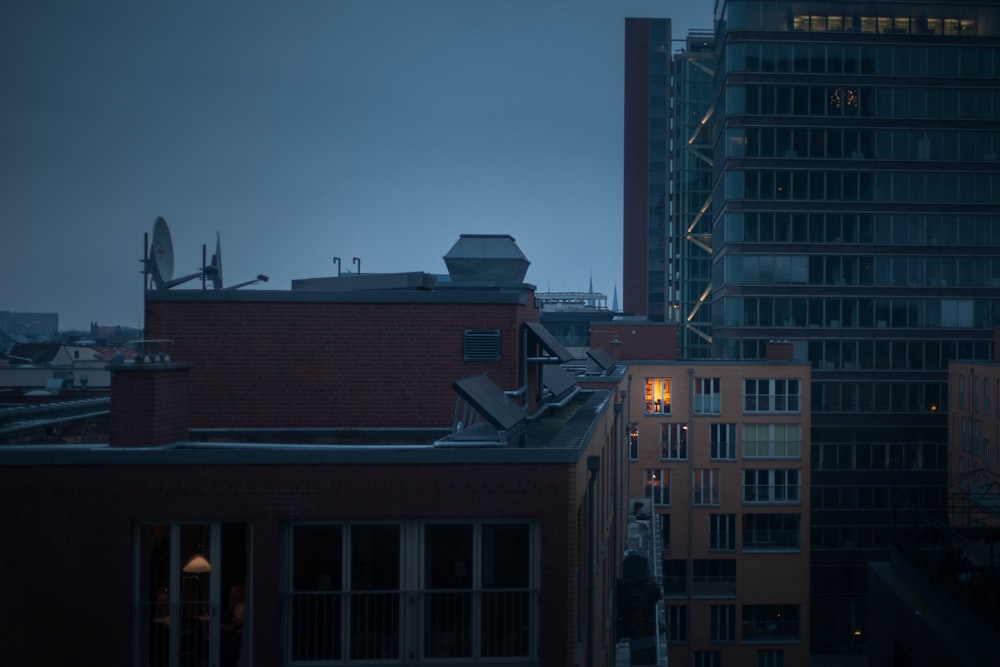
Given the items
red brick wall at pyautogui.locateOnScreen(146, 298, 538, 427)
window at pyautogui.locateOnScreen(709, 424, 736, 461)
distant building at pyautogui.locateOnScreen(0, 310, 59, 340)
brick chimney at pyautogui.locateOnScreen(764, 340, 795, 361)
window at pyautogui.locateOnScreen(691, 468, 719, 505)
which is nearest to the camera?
red brick wall at pyautogui.locateOnScreen(146, 298, 538, 427)

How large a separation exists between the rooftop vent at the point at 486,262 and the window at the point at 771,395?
27.5 meters

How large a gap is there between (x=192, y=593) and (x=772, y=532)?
39.1 m

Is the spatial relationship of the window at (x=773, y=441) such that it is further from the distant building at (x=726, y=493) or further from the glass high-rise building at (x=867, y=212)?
the glass high-rise building at (x=867, y=212)

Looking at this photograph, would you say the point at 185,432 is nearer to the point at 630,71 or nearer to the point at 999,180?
the point at 999,180

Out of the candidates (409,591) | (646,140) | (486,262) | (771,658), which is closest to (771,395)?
(771,658)

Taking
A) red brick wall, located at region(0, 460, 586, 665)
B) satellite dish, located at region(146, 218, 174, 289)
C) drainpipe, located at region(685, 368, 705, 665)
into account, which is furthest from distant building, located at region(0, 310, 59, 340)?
red brick wall, located at region(0, 460, 586, 665)

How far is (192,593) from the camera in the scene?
10352 millimetres

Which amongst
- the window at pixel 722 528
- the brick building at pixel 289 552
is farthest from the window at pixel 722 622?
the brick building at pixel 289 552

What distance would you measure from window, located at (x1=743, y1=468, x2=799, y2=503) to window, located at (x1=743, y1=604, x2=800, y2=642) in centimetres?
569

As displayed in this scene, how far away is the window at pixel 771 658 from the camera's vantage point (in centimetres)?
4325

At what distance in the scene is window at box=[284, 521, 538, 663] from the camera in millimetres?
10359

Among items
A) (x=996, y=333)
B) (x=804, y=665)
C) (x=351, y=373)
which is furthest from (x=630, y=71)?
(x=351, y=373)

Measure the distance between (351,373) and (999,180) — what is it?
4960 centimetres

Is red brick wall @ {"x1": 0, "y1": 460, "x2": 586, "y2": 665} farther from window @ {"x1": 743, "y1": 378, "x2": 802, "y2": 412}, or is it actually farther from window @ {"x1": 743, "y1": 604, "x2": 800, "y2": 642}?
window @ {"x1": 743, "y1": 604, "x2": 800, "y2": 642}
